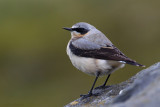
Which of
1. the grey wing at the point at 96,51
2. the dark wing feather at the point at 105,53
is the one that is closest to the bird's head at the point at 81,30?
the grey wing at the point at 96,51

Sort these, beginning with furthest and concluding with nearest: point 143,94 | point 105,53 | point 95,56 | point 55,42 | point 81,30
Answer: point 55,42 → point 81,30 → point 95,56 → point 105,53 → point 143,94

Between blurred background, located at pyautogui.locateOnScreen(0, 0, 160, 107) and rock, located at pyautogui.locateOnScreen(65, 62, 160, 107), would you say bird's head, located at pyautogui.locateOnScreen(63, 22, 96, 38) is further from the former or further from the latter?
blurred background, located at pyautogui.locateOnScreen(0, 0, 160, 107)

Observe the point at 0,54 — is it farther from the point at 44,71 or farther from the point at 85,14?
the point at 85,14

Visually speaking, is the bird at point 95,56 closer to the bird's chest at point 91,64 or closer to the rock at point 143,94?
the bird's chest at point 91,64

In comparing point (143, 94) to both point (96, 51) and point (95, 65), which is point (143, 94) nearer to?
point (95, 65)

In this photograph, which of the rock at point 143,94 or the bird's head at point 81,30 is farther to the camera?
the bird's head at point 81,30

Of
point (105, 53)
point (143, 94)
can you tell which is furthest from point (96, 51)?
point (143, 94)

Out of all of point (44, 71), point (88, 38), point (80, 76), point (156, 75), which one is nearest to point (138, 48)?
point (80, 76)
